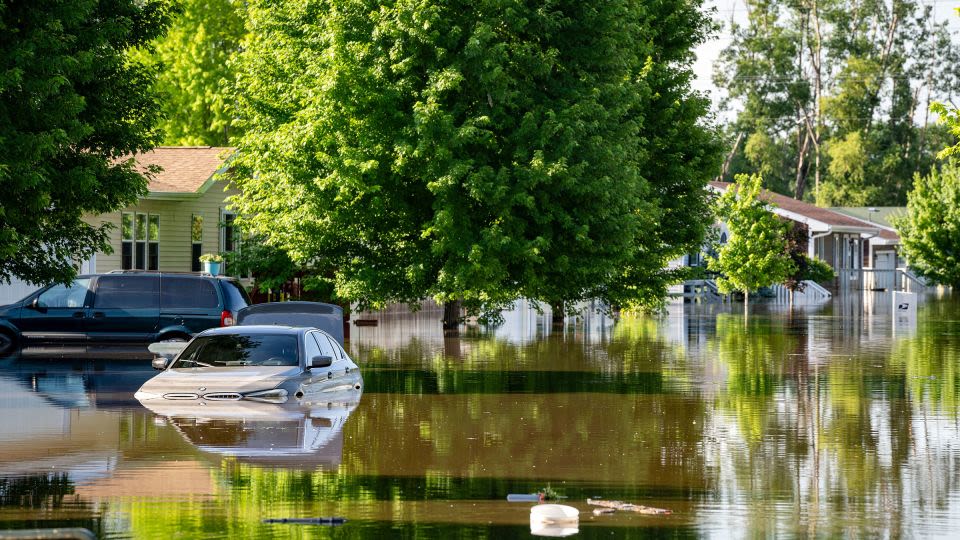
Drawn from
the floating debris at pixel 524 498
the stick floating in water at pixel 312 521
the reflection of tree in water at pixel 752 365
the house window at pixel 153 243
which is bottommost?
the stick floating in water at pixel 312 521

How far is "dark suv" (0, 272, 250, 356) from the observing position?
28.7 meters

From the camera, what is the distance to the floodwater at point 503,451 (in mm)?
10930

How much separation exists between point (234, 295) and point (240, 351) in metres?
10.5

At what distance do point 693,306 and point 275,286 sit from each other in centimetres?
3138

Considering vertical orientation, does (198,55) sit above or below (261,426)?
above

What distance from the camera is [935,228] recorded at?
3366 inches

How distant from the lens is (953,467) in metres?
14.1

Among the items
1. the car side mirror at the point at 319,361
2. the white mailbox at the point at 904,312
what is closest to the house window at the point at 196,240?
the white mailbox at the point at 904,312

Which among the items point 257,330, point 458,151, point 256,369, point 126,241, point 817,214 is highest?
point 817,214

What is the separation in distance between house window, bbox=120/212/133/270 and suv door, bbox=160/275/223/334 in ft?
41.4

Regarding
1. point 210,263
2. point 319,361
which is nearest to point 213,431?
A: point 319,361

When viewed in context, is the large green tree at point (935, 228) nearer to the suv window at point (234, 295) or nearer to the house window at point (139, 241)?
the house window at point (139, 241)

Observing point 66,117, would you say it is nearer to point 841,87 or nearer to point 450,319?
point 450,319

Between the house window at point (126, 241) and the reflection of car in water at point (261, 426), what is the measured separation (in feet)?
76.0
